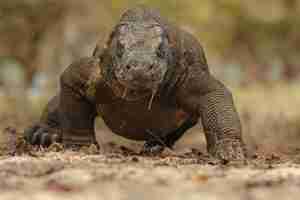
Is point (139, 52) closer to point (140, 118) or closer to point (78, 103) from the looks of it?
point (140, 118)

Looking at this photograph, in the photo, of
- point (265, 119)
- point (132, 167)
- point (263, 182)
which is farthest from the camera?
point (265, 119)

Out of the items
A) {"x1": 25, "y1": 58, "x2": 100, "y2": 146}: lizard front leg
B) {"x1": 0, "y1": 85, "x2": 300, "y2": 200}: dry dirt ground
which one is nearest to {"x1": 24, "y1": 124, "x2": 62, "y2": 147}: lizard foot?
{"x1": 25, "y1": 58, "x2": 100, "y2": 146}: lizard front leg

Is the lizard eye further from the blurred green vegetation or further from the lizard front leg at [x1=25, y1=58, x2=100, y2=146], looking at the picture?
the blurred green vegetation

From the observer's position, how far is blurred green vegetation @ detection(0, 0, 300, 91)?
17.9m

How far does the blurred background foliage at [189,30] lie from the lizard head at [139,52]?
404 mm

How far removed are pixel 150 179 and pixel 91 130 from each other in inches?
110

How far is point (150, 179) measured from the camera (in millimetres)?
3625

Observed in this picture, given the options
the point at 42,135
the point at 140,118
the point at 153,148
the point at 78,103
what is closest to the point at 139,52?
the point at 140,118

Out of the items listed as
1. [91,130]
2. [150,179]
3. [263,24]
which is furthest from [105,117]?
[263,24]

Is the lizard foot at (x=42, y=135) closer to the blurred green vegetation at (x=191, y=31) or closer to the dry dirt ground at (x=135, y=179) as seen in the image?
the dry dirt ground at (x=135, y=179)

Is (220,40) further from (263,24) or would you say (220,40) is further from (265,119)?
(265,119)

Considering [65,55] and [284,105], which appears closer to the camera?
[284,105]

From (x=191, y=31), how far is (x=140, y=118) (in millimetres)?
17273

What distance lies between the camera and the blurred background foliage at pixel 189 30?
1413 centimetres
